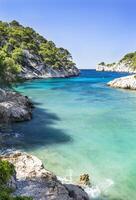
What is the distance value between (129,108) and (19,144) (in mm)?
26598

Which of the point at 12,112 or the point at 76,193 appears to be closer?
the point at 76,193

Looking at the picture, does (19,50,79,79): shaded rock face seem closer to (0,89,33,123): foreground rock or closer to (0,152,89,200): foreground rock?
(0,89,33,123): foreground rock

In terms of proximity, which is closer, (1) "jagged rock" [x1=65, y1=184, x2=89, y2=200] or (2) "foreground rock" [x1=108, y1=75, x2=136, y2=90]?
(1) "jagged rock" [x1=65, y1=184, x2=89, y2=200]

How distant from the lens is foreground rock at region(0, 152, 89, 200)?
15109 millimetres

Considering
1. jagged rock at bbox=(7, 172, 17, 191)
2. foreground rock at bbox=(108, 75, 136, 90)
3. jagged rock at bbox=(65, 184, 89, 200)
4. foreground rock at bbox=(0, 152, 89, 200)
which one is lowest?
foreground rock at bbox=(108, 75, 136, 90)

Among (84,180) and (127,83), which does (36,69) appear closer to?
(127,83)

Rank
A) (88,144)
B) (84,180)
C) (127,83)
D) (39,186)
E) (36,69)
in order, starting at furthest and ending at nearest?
(36,69), (127,83), (88,144), (84,180), (39,186)

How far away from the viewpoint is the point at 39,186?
1592 cm

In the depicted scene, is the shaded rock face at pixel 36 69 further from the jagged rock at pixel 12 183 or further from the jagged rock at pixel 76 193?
the jagged rock at pixel 12 183

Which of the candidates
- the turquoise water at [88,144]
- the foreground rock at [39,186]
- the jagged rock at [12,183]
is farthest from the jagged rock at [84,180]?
the jagged rock at [12,183]

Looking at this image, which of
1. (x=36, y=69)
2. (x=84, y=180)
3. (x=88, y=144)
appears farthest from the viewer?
(x=36, y=69)

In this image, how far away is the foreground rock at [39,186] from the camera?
15.1m

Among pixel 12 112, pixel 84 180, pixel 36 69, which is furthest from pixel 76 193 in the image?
pixel 36 69

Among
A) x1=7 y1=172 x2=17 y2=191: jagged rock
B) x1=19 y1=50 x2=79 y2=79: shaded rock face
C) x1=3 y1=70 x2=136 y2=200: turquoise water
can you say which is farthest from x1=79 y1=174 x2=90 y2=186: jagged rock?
x1=19 y1=50 x2=79 y2=79: shaded rock face
